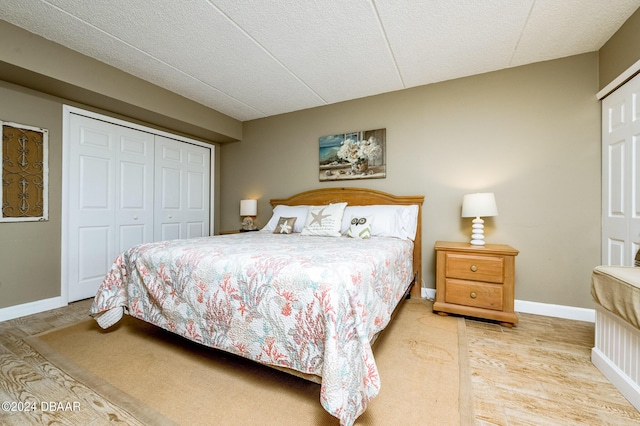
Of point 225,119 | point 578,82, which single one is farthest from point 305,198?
point 578,82

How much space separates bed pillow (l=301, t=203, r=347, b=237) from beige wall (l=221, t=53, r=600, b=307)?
65 centimetres

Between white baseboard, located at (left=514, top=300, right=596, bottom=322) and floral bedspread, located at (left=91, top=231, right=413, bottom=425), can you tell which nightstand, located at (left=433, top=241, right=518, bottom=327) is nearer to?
white baseboard, located at (left=514, top=300, right=596, bottom=322)

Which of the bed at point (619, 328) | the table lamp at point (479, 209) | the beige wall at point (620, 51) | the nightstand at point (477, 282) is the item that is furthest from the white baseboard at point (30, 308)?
the beige wall at point (620, 51)

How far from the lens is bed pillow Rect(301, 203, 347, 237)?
2.77 m

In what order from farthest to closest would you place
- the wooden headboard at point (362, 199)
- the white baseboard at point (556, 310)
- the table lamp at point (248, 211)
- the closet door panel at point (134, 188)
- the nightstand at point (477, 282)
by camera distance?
the table lamp at point (248, 211) < the closet door panel at point (134, 188) < the wooden headboard at point (362, 199) < the white baseboard at point (556, 310) < the nightstand at point (477, 282)

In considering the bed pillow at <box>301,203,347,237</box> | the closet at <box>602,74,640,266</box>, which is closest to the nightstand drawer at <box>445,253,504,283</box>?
the closet at <box>602,74,640,266</box>

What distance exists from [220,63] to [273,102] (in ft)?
3.26

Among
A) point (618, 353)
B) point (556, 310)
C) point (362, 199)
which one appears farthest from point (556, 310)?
point (362, 199)

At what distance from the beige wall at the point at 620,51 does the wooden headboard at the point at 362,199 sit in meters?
1.75

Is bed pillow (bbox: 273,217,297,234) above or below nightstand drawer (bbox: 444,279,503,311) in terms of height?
above

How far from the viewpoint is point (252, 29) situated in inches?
81.5

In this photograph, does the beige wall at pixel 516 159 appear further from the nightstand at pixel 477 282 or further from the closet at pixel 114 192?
the closet at pixel 114 192

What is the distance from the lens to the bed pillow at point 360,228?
2584mm

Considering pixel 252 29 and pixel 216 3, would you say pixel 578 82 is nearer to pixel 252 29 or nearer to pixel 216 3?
pixel 252 29
